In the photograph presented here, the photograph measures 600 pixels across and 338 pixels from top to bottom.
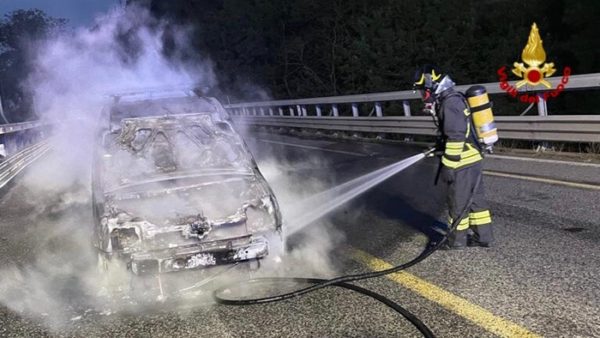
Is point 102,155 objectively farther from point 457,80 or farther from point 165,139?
point 457,80

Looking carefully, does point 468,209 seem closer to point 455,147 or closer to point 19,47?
point 455,147

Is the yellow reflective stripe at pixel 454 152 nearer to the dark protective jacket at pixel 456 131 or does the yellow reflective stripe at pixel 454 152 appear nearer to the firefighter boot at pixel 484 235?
the dark protective jacket at pixel 456 131

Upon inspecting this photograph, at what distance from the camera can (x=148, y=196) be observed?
16.0ft

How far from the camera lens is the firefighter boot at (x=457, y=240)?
5.21 meters

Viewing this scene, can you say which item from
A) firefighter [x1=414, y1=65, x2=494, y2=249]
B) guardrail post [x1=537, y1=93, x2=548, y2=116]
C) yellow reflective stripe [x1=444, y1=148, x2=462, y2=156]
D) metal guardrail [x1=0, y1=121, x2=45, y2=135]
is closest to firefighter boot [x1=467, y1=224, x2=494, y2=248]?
firefighter [x1=414, y1=65, x2=494, y2=249]

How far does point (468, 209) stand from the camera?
5.20 meters

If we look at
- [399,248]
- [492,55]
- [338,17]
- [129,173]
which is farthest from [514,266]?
[338,17]

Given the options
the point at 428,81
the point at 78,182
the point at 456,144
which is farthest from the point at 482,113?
the point at 78,182

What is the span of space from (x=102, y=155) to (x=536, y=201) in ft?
16.3

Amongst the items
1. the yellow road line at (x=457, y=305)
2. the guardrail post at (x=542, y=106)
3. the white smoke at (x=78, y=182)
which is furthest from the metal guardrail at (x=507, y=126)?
the yellow road line at (x=457, y=305)

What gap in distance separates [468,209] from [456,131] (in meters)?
0.73

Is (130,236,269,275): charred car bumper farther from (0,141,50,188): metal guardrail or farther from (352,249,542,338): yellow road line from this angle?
(0,141,50,188): metal guardrail

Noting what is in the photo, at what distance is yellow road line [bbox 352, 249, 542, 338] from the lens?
3475mm

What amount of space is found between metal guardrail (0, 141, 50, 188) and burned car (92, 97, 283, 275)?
8.23m
